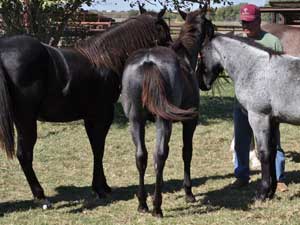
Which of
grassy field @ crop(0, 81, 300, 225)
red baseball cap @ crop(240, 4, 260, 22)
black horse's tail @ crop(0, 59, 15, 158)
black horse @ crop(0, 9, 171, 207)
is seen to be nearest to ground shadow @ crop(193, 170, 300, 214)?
grassy field @ crop(0, 81, 300, 225)

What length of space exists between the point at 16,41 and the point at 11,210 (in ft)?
5.57

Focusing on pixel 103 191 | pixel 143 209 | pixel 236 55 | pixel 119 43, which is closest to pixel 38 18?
pixel 119 43

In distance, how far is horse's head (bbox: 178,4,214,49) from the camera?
5.66 meters

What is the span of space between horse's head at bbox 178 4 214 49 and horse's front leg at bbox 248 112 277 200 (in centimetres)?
97

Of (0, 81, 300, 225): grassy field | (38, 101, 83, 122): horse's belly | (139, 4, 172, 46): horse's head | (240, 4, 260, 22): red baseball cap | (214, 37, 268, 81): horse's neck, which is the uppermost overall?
(240, 4, 260, 22): red baseball cap

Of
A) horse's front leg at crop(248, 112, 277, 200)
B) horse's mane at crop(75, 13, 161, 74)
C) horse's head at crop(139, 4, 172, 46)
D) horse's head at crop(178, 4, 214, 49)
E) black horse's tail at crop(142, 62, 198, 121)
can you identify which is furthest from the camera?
horse's head at crop(139, 4, 172, 46)

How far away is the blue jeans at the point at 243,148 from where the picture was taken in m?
6.05

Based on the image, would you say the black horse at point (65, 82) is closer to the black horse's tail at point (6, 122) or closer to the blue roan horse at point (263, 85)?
the black horse's tail at point (6, 122)

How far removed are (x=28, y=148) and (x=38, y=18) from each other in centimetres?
616

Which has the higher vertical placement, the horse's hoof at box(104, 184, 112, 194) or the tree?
the tree

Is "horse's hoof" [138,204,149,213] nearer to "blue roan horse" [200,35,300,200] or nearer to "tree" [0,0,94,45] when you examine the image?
"blue roan horse" [200,35,300,200]

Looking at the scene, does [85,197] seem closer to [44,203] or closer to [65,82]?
[44,203]

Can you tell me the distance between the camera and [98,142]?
19.9 feet

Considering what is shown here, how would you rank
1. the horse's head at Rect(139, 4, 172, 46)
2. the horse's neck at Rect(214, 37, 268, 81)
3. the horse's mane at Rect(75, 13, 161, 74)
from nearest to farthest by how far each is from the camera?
the horse's neck at Rect(214, 37, 268, 81) → the horse's mane at Rect(75, 13, 161, 74) → the horse's head at Rect(139, 4, 172, 46)
